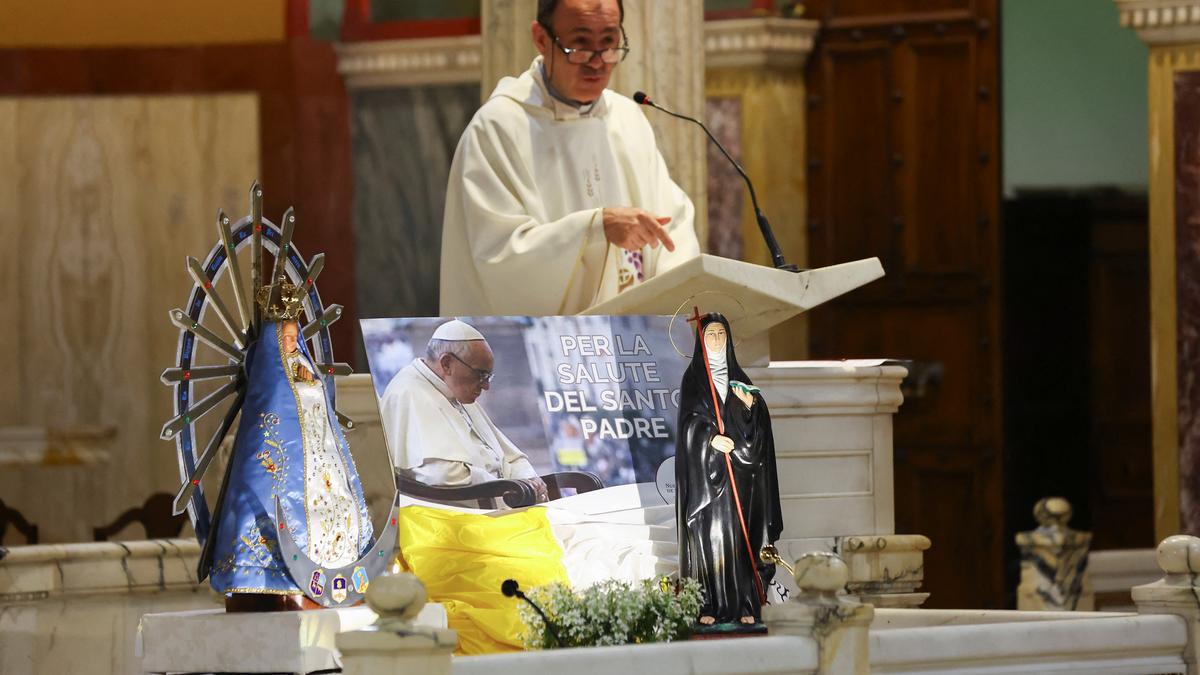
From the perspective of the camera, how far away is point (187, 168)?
10453 millimetres

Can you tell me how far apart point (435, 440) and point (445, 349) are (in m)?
0.23

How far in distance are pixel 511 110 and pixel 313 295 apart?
1.40m

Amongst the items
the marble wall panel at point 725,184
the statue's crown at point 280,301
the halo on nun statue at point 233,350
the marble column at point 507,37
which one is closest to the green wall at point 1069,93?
the marble wall panel at point 725,184

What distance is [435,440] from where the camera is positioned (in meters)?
5.66

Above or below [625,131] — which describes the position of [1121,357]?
below

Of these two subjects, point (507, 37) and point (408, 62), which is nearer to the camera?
point (507, 37)

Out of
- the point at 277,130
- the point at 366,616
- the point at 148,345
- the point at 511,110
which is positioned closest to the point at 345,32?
the point at 277,130

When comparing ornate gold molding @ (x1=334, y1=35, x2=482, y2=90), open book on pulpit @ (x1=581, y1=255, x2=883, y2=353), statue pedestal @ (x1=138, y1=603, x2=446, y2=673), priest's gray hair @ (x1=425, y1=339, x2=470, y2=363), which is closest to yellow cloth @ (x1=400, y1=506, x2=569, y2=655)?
priest's gray hair @ (x1=425, y1=339, x2=470, y2=363)

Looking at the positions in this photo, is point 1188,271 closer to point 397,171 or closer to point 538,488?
point 397,171

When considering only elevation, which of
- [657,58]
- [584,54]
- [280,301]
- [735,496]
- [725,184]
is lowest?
[735,496]

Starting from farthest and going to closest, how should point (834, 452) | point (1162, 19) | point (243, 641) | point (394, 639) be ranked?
point (1162, 19)
point (834, 452)
point (243, 641)
point (394, 639)

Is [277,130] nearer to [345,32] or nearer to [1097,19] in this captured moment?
[345,32]

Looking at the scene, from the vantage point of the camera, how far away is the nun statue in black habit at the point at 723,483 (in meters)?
5.43

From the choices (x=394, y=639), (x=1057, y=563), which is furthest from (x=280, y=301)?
(x=1057, y=563)
